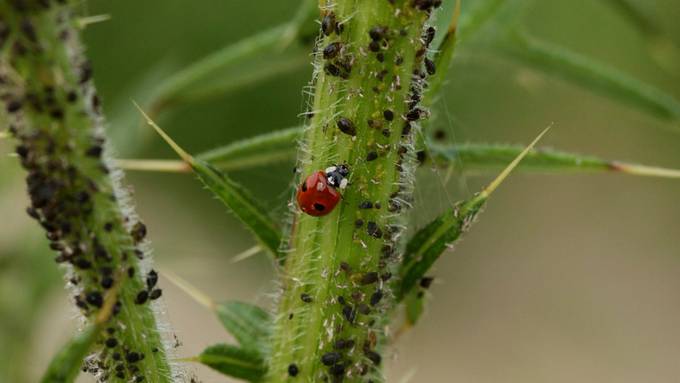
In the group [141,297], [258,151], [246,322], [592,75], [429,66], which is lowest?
[141,297]

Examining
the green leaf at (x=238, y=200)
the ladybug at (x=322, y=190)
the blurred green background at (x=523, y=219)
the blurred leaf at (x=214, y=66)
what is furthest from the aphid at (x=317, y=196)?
the blurred green background at (x=523, y=219)

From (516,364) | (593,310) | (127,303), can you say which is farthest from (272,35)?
(593,310)

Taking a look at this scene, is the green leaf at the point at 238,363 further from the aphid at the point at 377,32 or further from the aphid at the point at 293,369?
the aphid at the point at 377,32

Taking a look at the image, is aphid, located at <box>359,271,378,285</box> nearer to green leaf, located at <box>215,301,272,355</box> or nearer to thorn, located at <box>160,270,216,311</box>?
green leaf, located at <box>215,301,272,355</box>

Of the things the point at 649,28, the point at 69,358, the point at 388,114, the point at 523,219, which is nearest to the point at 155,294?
the point at 69,358

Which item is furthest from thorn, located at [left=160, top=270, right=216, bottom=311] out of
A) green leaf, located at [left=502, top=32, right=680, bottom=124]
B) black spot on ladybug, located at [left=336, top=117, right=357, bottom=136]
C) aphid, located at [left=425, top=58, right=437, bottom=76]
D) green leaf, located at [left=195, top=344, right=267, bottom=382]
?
green leaf, located at [left=502, top=32, right=680, bottom=124]

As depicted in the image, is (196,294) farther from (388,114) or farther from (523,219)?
(523,219)
